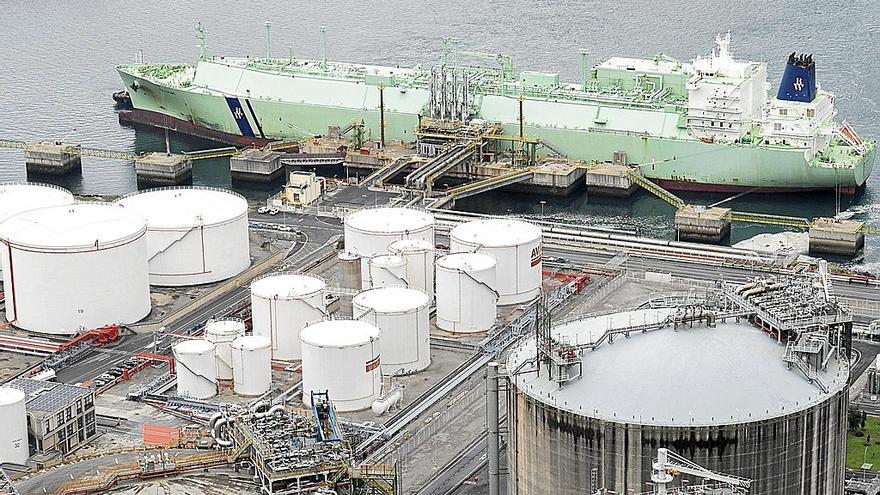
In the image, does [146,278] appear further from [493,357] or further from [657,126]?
[657,126]

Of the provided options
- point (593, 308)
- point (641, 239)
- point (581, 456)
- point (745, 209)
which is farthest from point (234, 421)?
point (745, 209)

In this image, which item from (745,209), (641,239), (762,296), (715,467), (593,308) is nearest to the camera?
(715,467)

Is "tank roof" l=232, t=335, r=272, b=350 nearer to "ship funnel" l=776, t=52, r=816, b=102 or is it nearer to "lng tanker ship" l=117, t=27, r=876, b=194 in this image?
"lng tanker ship" l=117, t=27, r=876, b=194

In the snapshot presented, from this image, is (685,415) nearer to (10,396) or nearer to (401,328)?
(401,328)

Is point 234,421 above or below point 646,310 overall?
below

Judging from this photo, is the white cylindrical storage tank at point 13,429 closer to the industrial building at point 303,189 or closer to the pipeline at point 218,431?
the pipeline at point 218,431
